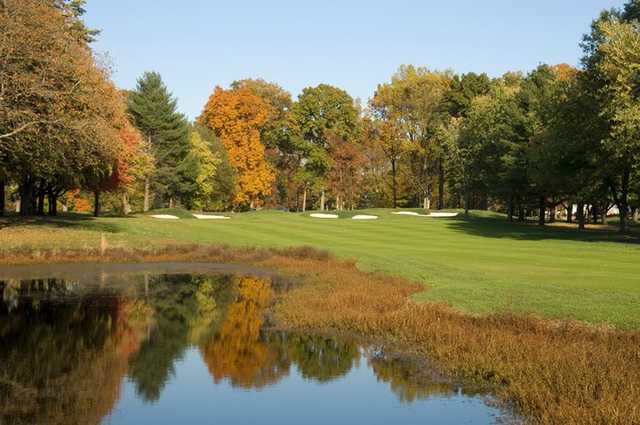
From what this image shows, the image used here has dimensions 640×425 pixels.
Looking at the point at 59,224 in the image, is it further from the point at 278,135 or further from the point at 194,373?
the point at 278,135

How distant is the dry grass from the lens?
417 inches

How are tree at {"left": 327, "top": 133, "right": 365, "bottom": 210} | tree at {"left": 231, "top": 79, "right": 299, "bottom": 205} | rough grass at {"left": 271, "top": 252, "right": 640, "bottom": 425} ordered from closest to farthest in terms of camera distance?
rough grass at {"left": 271, "top": 252, "right": 640, "bottom": 425} → tree at {"left": 327, "top": 133, "right": 365, "bottom": 210} → tree at {"left": 231, "top": 79, "right": 299, "bottom": 205}

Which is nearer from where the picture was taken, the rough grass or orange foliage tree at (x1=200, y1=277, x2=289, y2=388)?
the rough grass

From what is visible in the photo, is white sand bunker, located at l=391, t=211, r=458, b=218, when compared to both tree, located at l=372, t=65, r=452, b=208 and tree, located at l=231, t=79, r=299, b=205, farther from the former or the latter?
tree, located at l=231, t=79, r=299, b=205

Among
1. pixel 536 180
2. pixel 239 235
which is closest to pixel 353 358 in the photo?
pixel 239 235

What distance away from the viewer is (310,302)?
20.7 meters

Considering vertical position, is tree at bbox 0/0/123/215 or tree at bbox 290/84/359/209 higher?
tree at bbox 290/84/359/209

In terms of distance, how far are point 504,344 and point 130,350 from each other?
8765 mm

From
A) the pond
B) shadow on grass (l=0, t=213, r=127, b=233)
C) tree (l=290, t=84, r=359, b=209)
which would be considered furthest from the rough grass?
tree (l=290, t=84, r=359, b=209)

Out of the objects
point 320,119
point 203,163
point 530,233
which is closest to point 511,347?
point 530,233

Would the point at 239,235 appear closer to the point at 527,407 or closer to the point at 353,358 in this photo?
the point at 353,358

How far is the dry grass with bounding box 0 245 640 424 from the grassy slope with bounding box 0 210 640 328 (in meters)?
1.26

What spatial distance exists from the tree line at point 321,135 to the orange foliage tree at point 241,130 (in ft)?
0.70

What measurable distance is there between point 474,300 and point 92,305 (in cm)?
1236
